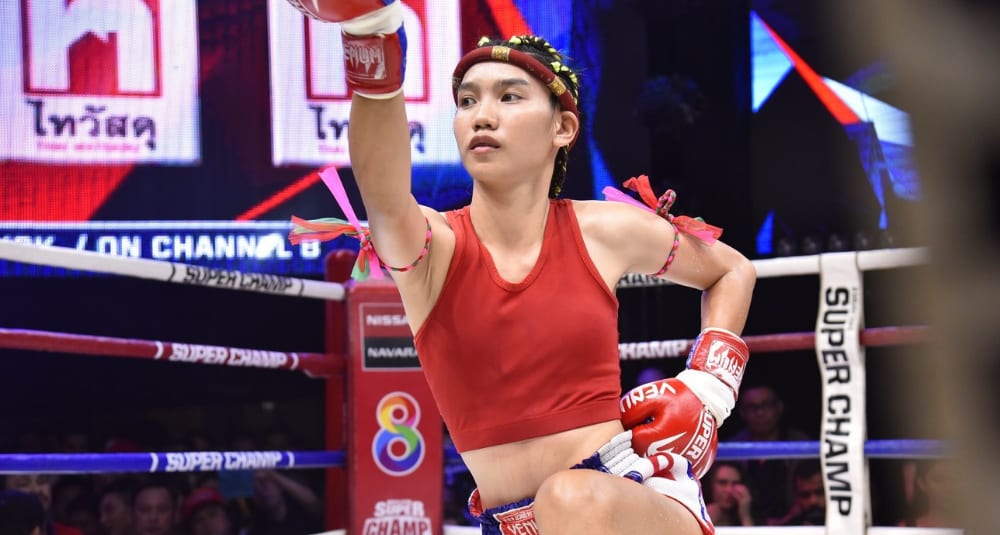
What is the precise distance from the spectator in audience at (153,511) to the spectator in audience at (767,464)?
2.03m

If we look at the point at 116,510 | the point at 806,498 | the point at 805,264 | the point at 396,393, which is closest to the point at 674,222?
the point at 805,264

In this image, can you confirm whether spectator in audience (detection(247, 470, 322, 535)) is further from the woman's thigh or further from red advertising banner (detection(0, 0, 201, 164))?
the woman's thigh

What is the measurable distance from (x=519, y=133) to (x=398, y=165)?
1.16 ft

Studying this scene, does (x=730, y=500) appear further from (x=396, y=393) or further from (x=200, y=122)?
(x=200, y=122)

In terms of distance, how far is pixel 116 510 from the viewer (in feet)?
12.8

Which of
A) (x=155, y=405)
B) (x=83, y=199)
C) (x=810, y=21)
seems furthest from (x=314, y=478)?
(x=810, y=21)

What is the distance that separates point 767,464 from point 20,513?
259 cm

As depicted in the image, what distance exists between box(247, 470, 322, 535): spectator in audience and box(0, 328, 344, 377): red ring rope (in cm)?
146

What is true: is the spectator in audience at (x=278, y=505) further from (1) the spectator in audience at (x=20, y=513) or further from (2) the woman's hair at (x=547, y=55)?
(2) the woman's hair at (x=547, y=55)

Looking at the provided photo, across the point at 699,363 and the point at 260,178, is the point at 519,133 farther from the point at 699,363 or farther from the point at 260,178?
the point at 260,178

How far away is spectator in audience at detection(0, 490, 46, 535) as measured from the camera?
2859 mm

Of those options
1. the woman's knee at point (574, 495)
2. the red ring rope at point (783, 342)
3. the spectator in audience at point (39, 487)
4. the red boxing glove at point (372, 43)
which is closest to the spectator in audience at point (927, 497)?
the red ring rope at point (783, 342)

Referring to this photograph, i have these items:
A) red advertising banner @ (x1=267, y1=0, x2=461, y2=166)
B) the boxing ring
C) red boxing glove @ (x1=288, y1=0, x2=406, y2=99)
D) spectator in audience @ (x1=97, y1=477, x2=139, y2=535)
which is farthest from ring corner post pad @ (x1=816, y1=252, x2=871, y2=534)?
spectator in audience @ (x1=97, y1=477, x2=139, y2=535)

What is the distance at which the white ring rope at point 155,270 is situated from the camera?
2439 mm
